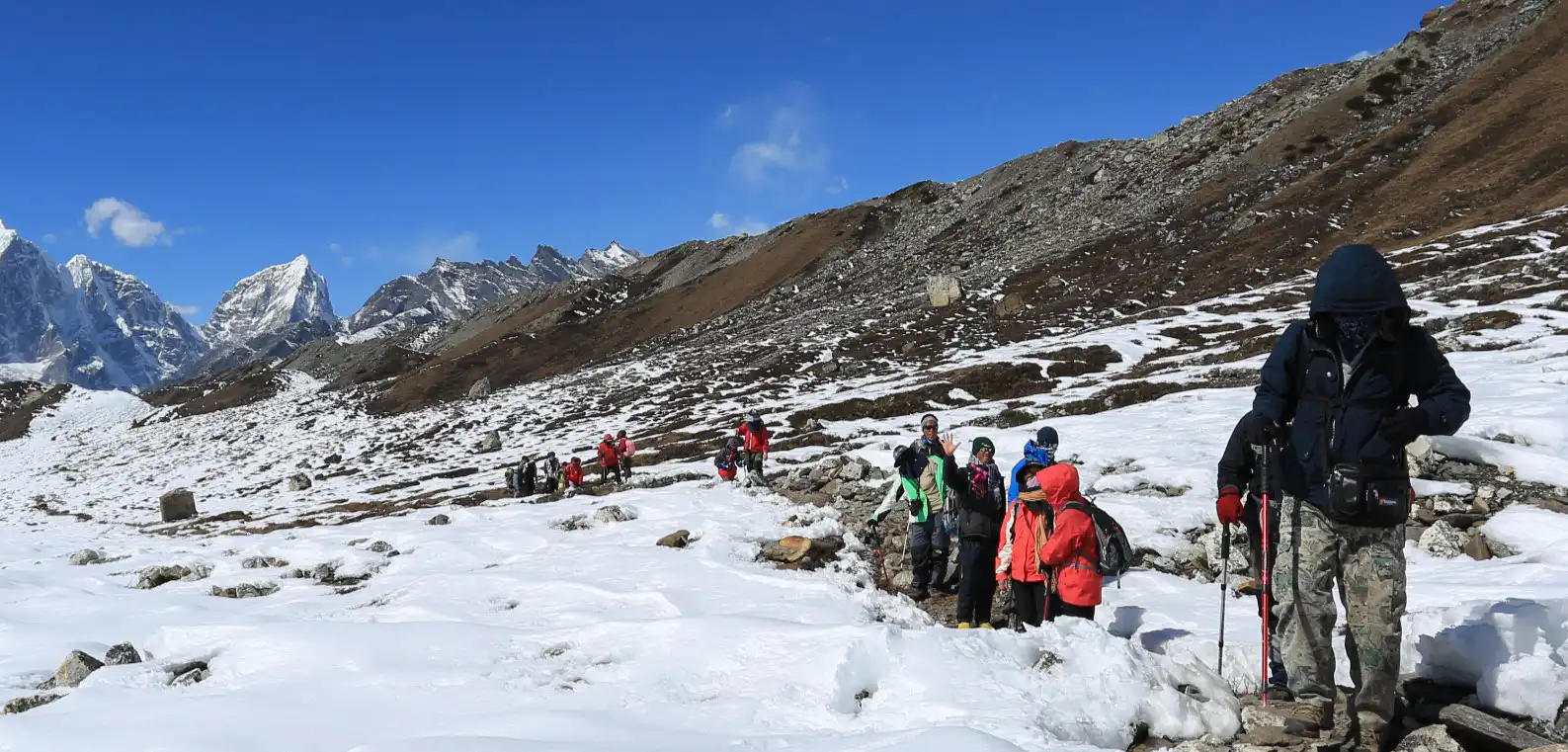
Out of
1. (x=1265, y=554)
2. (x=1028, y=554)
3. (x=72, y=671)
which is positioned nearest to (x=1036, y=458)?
(x=1028, y=554)

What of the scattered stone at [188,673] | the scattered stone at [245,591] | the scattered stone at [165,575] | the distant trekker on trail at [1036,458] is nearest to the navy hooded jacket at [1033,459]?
the distant trekker on trail at [1036,458]

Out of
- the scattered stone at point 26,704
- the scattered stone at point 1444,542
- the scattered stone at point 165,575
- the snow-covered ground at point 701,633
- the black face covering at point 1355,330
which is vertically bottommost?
the scattered stone at point 1444,542

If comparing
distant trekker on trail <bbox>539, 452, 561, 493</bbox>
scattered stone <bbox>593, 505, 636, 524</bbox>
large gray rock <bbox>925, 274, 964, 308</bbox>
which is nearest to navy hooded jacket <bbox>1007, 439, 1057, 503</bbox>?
scattered stone <bbox>593, 505, 636, 524</bbox>

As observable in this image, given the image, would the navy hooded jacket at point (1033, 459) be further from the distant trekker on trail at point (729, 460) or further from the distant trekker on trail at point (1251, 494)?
the distant trekker on trail at point (729, 460)

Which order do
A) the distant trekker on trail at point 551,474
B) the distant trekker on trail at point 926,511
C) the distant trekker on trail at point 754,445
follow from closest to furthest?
1. the distant trekker on trail at point 926,511
2. the distant trekker on trail at point 754,445
3. the distant trekker on trail at point 551,474

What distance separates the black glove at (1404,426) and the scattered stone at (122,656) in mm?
9142

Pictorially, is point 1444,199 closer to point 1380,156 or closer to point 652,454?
point 1380,156

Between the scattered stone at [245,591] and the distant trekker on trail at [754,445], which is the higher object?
the distant trekker on trail at [754,445]

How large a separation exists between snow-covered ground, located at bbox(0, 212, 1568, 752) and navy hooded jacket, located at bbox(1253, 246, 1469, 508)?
52.0 inches

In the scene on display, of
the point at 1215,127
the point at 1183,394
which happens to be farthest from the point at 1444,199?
the point at 1183,394

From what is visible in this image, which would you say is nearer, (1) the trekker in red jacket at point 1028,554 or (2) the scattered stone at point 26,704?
(2) the scattered stone at point 26,704

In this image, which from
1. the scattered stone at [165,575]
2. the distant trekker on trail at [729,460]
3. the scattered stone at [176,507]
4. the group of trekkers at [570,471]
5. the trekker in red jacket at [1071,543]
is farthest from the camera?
the scattered stone at [176,507]

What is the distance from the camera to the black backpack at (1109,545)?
6.86 m

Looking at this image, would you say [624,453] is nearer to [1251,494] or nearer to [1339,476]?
[1251,494]
